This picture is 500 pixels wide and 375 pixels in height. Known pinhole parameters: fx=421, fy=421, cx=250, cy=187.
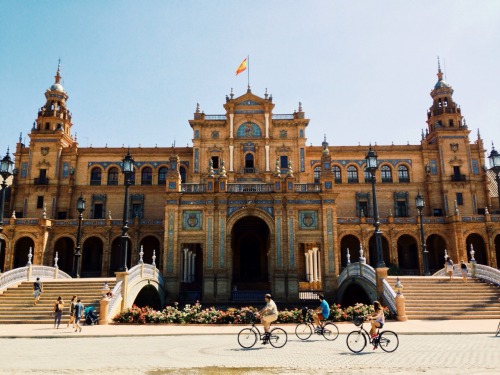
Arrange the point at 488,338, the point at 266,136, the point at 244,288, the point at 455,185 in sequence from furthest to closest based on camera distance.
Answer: the point at 455,185 → the point at 266,136 → the point at 244,288 → the point at 488,338

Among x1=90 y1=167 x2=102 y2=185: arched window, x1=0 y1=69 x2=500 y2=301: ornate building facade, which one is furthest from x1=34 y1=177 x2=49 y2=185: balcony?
x1=90 y1=167 x2=102 y2=185: arched window

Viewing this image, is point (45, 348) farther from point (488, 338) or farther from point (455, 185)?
point (455, 185)

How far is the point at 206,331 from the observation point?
1839 centimetres

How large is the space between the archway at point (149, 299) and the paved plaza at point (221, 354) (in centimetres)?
1220

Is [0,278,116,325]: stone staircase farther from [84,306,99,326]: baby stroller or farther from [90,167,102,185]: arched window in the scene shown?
[90,167,102,185]: arched window

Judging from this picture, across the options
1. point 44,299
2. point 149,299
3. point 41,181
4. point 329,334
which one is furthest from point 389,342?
point 41,181

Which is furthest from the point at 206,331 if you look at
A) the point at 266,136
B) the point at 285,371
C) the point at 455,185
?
the point at 455,185

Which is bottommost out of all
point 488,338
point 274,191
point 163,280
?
point 488,338

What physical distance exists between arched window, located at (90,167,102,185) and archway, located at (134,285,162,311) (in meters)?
24.7

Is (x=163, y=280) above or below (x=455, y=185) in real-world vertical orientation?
below

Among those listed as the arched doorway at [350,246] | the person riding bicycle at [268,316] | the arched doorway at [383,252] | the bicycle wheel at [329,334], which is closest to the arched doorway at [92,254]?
the arched doorway at [350,246]

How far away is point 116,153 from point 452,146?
136 feet

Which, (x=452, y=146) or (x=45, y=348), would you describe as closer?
(x=45, y=348)

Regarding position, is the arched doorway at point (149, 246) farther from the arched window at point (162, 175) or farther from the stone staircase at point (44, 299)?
the stone staircase at point (44, 299)
